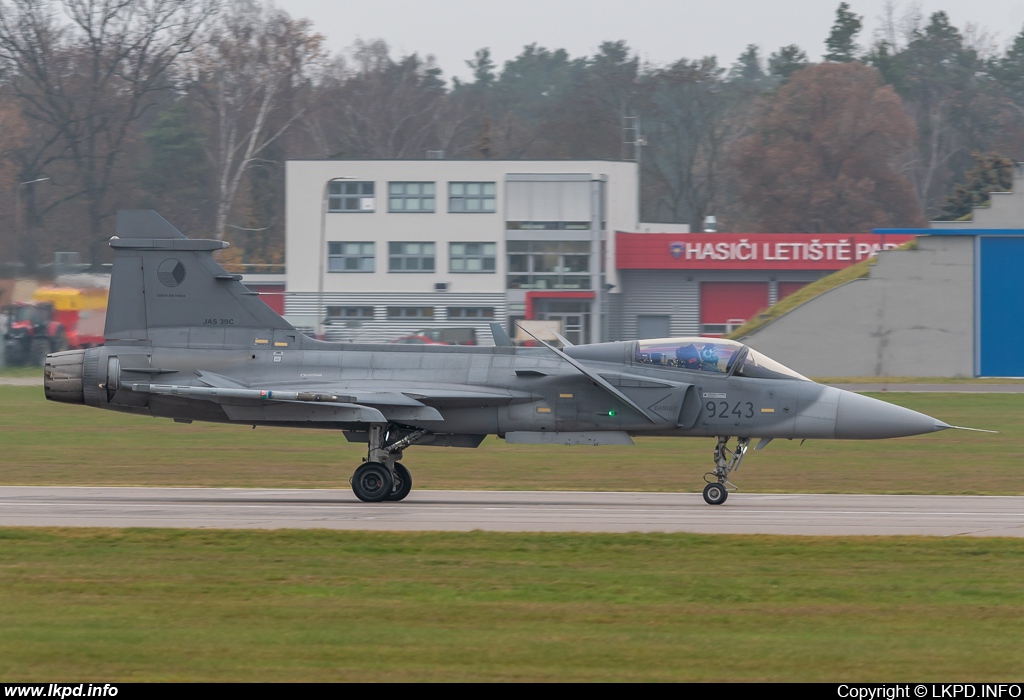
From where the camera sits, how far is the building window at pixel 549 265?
66438 mm

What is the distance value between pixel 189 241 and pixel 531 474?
7.81 m

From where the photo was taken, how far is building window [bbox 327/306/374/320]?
6619 cm

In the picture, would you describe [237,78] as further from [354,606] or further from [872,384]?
[354,606]

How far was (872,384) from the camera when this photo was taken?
4500cm

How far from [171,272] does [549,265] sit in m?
48.5

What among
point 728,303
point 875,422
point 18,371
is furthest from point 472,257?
point 875,422

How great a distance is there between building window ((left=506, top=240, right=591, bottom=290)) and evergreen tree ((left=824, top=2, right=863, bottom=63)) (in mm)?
45112

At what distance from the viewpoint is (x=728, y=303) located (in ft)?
230

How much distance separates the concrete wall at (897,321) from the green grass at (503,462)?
18.7 meters

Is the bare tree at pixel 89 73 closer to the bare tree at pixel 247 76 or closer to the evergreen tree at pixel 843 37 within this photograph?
the bare tree at pixel 247 76

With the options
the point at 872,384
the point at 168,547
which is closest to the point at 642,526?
the point at 168,547

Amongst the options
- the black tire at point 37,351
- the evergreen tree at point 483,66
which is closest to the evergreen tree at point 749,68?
the evergreen tree at point 483,66

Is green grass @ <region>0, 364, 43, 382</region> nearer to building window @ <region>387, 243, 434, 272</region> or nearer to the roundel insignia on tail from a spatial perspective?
building window @ <region>387, 243, 434, 272</region>

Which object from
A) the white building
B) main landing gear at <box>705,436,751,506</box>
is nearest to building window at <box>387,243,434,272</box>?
the white building
